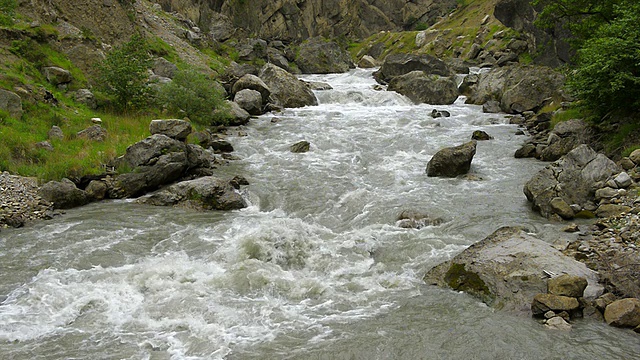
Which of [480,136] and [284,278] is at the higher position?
[480,136]

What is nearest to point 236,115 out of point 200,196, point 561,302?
point 200,196

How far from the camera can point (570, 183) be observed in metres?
16.7

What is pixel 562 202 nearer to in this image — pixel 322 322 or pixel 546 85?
pixel 322 322

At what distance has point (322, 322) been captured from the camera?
10383 millimetres

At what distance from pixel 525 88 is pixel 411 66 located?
19.8 meters

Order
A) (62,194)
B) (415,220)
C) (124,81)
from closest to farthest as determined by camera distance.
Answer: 1. (415,220)
2. (62,194)
3. (124,81)

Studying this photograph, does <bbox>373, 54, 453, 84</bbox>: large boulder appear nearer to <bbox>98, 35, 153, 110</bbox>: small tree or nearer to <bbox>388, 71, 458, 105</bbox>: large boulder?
<bbox>388, 71, 458, 105</bbox>: large boulder

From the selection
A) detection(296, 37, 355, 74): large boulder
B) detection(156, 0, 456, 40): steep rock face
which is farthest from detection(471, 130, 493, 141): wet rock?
detection(156, 0, 456, 40): steep rock face

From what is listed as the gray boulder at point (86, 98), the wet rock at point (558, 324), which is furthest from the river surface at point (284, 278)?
the gray boulder at point (86, 98)

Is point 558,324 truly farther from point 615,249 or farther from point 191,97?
point 191,97

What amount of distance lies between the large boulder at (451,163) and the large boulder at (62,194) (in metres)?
14.6

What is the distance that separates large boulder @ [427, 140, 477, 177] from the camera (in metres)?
21.7

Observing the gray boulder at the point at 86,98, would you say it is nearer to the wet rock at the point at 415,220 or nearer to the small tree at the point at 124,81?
the small tree at the point at 124,81

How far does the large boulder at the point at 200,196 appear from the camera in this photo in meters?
18.3
